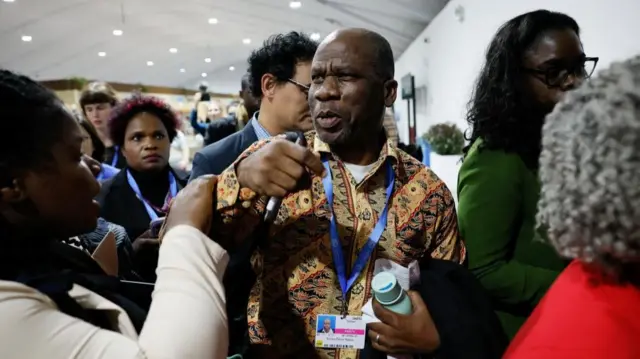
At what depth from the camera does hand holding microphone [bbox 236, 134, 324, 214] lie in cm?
89

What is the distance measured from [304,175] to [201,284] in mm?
250

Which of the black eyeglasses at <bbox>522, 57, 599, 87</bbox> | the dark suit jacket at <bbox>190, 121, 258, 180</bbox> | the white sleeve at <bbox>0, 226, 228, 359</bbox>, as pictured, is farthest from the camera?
the dark suit jacket at <bbox>190, 121, 258, 180</bbox>

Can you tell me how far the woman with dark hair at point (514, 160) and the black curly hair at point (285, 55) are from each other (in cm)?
90

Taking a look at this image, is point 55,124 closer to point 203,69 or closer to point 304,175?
point 304,175

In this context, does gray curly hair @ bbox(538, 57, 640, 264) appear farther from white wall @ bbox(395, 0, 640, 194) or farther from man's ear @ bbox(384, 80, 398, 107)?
man's ear @ bbox(384, 80, 398, 107)

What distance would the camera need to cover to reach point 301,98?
217cm

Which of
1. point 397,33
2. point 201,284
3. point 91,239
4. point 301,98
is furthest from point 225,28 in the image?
point 201,284

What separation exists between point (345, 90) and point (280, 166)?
1.64 ft

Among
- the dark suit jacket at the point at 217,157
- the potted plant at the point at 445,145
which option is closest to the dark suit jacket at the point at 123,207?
the dark suit jacket at the point at 217,157

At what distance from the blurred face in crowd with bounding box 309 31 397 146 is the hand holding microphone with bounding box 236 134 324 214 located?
434 mm

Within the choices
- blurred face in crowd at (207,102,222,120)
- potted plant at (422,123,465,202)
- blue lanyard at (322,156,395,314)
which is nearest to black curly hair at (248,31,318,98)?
blue lanyard at (322,156,395,314)

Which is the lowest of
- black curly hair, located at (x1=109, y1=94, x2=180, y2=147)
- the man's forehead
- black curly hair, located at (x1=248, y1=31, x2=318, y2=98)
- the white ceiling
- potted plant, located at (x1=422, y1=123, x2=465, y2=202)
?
potted plant, located at (x1=422, y1=123, x2=465, y2=202)

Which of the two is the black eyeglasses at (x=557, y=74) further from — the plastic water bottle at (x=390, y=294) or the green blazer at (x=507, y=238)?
the plastic water bottle at (x=390, y=294)

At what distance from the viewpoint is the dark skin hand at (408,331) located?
1.07 metres
